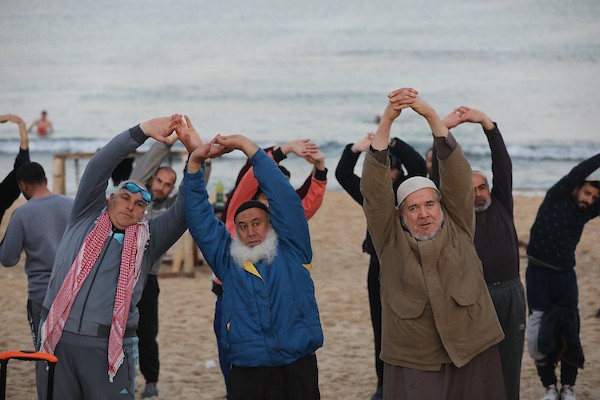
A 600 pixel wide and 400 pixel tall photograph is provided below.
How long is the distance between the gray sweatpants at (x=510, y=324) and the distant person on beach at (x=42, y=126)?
22366 millimetres

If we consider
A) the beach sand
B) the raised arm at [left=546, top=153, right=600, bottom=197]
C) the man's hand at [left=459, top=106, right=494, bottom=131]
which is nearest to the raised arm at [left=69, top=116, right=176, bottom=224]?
the man's hand at [left=459, top=106, right=494, bottom=131]

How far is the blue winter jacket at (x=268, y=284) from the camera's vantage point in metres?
3.97

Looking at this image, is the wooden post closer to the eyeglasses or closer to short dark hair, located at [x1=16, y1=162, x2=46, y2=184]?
short dark hair, located at [x1=16, y1=162, x2=46, y2=184]

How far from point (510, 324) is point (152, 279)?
7.21 feet

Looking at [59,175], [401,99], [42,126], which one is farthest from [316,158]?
[42,126]

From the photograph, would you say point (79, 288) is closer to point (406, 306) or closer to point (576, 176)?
point (406, 306)

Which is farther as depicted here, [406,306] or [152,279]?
[152,279]

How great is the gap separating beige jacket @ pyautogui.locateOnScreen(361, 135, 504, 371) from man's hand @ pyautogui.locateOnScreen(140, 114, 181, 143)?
0.89 meters

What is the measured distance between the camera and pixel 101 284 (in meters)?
4.06

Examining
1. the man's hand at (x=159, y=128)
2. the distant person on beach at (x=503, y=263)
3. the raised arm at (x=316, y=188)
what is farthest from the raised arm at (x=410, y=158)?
the man's hand at (x=159, y=128)

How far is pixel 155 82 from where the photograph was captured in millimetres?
28766

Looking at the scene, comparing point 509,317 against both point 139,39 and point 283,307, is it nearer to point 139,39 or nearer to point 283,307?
point 283,307

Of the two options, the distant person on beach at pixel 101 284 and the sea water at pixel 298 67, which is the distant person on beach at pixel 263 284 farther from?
the sea water at pixel 298 67

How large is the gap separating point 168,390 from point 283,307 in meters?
2.58
